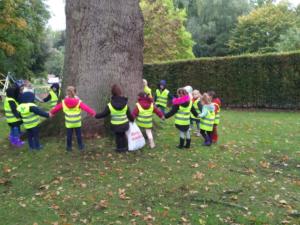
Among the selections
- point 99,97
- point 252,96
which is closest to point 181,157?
point 99,97

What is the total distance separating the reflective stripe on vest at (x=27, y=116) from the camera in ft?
30.4

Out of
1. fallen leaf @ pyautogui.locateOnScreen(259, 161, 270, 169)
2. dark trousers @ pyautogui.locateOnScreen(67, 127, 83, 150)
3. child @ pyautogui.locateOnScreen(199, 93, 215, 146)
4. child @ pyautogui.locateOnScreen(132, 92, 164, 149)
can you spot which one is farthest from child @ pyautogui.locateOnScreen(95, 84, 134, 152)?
fallen leaf @ pyautogui.locateOnScreen(259, 161, 270, 169)

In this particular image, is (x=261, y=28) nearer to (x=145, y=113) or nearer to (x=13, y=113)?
(x=145, y=113)

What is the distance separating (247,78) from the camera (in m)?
21.8

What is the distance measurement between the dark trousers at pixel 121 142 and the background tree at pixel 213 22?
4677 cm

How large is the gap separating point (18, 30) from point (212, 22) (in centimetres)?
3332

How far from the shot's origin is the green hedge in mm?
20578

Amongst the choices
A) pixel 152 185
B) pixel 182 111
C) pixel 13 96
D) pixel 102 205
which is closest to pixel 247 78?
pixel 182 111

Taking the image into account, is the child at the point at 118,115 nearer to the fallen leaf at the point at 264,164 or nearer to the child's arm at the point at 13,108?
the child's arm at the point at 13,108

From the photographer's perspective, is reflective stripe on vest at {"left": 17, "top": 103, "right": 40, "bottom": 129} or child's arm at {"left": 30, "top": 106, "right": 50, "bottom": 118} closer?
child's arm at {"left": 30, "top": 106, "right": 50, "bottom": 118}

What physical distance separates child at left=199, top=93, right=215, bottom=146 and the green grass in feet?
1.31

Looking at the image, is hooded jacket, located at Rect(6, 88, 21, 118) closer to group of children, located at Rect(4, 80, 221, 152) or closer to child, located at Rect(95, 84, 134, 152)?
group of children, located at Rect(4, 80, 221, 152)

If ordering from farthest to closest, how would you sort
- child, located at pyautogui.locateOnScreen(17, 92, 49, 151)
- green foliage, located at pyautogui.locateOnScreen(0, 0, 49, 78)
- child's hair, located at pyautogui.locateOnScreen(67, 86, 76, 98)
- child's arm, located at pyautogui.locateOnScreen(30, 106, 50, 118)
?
green foliage, located at pyautogui.locateOnScreen(0, 0, 49, 78), child, located at pyautogui.locateOnScreen(17, 92, 49, 151), child's arm, located at pyautogui.locateOnScreen(30, 106, 50, 118), child's hair, located at pyautogui.locateOnScreen(67, 86, 76, 98)

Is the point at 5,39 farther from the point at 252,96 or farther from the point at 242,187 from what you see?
the point at 242,187
